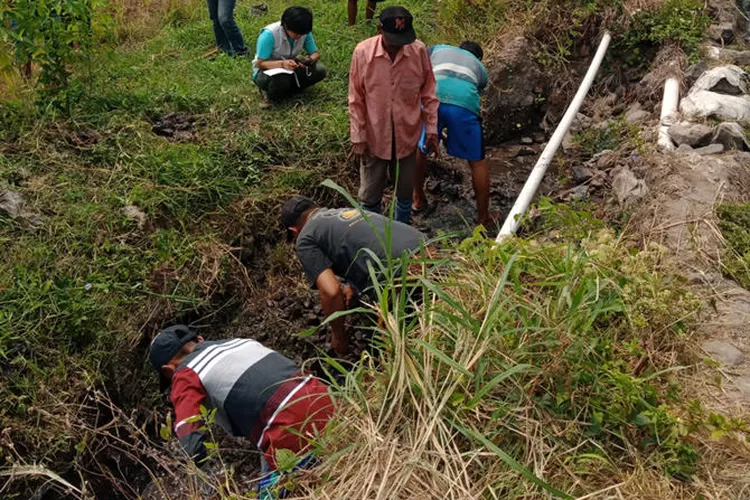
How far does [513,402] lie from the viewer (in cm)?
214

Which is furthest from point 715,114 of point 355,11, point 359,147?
point 355,11

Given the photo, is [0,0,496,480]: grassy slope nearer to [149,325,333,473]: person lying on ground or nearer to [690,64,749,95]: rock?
[149,325,333,473]: person lying on ground

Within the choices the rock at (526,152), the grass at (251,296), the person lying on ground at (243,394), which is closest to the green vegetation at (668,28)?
the grass at (251,296)

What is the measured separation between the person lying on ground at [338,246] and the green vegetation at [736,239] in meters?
1.79

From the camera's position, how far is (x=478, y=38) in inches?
289

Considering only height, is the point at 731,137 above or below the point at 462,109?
below

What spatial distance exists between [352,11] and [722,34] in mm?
4426

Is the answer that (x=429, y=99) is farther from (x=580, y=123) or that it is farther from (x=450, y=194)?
(x=580, y=123)

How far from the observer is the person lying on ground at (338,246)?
3670mm

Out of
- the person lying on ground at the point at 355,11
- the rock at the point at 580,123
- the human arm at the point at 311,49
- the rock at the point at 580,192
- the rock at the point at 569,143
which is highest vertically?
the person lying on ground at the point at 355,11

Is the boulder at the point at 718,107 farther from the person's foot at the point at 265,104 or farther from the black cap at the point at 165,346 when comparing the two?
the black cap at the point at 165,346

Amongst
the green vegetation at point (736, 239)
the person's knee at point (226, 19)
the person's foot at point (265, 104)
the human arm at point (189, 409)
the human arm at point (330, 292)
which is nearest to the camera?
the human arm at point (189, 409)

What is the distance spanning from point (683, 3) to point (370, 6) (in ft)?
12.5

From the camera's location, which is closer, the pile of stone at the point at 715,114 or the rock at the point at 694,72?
the pile of stone at the point at 715,114
